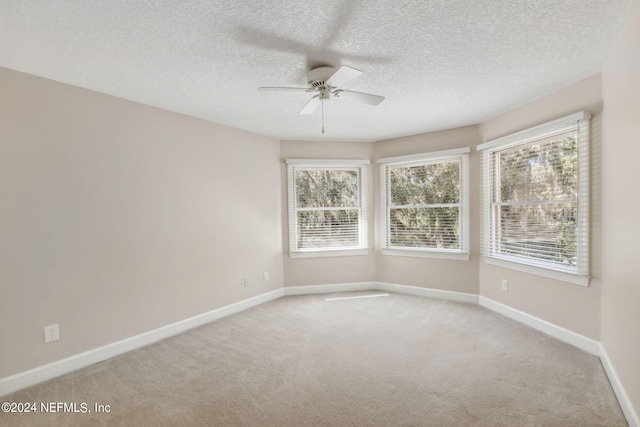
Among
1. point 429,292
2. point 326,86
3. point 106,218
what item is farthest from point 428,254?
point 106,218

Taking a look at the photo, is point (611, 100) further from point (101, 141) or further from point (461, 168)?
point (101, 141)

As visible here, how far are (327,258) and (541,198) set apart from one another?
287 cm

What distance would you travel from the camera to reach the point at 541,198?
10.8 feet

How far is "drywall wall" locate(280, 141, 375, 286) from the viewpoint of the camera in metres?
4.85

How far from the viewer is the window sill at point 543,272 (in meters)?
2.86

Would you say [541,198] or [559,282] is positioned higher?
[541,198]

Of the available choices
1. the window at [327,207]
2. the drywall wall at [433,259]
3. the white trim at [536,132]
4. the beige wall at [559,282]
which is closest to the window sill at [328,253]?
the window at [327,207]

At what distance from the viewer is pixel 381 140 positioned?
4969 mm

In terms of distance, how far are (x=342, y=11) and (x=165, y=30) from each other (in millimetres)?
1073

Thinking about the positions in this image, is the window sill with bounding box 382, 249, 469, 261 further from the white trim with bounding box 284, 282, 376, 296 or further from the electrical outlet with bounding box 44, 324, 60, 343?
the electrical outlet with bounding box 44, 324, 60, 343

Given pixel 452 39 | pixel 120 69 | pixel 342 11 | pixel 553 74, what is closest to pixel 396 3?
pixel 342 11

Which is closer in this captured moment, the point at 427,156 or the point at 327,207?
the point at 427,156

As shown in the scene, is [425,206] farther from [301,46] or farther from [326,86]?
[301,46]

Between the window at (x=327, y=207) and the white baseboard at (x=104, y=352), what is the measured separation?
137 centimetres
